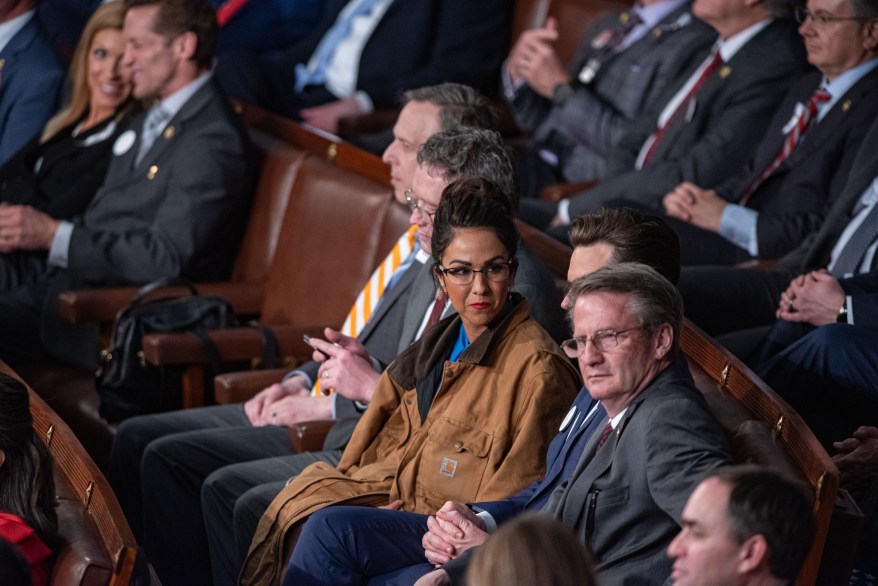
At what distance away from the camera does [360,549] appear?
261cm

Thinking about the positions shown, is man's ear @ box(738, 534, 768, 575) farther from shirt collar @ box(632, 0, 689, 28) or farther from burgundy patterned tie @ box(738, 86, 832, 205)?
shirt collar @ box(632, 0, 689, 28)

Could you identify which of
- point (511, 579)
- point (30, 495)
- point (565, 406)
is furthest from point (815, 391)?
point (30, 495)

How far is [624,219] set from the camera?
8.67 ft

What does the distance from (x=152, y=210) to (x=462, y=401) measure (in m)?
1.99

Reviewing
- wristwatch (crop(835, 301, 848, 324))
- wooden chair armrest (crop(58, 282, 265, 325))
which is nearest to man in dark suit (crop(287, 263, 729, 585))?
wristwatch (crop(835, 301, 848, 324))

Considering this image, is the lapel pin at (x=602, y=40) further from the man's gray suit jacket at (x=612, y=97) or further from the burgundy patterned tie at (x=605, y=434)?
the burgundy patterned tie at (x=605, y=434)

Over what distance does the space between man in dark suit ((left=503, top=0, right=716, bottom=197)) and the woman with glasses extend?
2172mm

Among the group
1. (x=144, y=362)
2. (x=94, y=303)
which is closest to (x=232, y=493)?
(x=144, y=362)

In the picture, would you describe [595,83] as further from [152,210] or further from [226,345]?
[226,345]

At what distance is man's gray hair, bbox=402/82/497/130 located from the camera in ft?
11.5

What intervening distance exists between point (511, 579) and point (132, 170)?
304cm

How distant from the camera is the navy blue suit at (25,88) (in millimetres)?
4984

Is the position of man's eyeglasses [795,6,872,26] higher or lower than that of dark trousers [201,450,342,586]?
higher

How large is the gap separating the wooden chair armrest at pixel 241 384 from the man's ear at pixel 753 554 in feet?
6.54
